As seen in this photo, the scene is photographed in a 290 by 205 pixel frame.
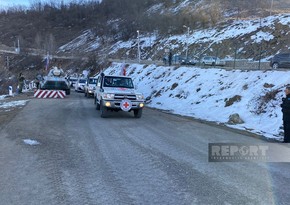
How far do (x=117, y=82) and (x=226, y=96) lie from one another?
6121 mm

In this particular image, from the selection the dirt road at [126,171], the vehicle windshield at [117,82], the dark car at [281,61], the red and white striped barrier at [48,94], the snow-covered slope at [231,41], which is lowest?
the dirt road at [126,171]

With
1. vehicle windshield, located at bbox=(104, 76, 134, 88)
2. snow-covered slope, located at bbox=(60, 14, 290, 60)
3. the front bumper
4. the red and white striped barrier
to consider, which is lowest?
the red and white striped barrier

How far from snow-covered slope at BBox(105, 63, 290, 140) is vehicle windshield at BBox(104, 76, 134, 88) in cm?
343

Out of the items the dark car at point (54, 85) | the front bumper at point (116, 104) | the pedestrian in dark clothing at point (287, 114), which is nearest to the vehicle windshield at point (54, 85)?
the dark car at point (54, 85)

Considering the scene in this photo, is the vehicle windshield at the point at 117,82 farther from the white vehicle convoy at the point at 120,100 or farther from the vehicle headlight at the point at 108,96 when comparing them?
the vehicle headlight at the point at 108,96

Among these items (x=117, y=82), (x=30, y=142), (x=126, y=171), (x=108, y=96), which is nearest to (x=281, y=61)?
(x=117, y=82)

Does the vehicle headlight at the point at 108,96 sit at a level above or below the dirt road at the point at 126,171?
above

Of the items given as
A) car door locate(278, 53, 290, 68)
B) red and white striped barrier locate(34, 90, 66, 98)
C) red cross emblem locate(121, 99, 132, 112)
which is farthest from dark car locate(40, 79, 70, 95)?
car door locate(278, 53, 290, 68)

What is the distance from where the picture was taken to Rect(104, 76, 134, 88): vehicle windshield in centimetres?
1669

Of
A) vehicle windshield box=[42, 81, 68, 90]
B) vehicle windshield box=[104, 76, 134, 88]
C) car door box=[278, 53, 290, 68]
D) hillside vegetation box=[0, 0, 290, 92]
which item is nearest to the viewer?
vehicle windshield box=[104, 76, 134, 88]

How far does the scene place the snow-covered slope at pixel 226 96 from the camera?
14.2 meters

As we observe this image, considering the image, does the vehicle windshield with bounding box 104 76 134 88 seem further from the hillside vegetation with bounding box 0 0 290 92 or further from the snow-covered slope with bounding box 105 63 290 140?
the hillside vegetation with bounding box 0 0 290 92

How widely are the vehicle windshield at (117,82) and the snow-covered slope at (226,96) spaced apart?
3.43 meters

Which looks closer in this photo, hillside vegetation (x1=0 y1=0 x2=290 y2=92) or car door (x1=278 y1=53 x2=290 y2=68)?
car door (x1=278 y1=53 x2=290 y2=68)
